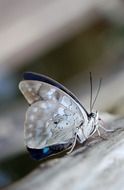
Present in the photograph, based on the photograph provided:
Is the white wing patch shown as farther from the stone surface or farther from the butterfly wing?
the stone surface

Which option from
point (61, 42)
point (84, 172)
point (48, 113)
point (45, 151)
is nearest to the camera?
point (84, 172)

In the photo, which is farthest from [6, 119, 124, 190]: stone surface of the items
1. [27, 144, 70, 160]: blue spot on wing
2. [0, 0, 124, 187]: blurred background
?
[0, 0, 124, 187]: blurred background

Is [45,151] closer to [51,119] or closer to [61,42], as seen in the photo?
[51,119]

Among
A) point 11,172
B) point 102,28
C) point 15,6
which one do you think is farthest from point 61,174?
point 102,28

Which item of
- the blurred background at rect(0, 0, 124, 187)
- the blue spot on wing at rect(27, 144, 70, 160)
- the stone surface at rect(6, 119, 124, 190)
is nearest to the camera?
the stone surface at rect(6, 119, 124, 190)

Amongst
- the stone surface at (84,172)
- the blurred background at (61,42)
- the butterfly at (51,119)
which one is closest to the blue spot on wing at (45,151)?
the butterfly at (51,119)

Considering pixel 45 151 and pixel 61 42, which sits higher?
pixel 61 42

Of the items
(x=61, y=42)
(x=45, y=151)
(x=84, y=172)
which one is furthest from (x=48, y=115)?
(x=61, y=42)
